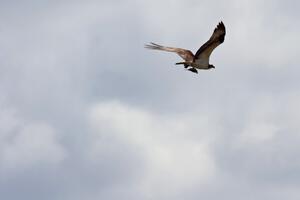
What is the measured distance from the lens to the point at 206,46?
179m

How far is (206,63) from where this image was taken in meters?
181

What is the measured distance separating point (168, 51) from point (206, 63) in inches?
148

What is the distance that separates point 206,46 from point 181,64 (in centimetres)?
272

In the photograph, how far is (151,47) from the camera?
179m

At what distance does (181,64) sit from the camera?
179375 mm

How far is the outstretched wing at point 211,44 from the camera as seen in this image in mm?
177000

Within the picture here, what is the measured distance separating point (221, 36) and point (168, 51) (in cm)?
671

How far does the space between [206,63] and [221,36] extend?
14.3 ft

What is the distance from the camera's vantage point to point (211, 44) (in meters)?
179

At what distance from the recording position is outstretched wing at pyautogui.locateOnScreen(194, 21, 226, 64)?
177000 mm

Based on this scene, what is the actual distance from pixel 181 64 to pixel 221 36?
472 centimetres
